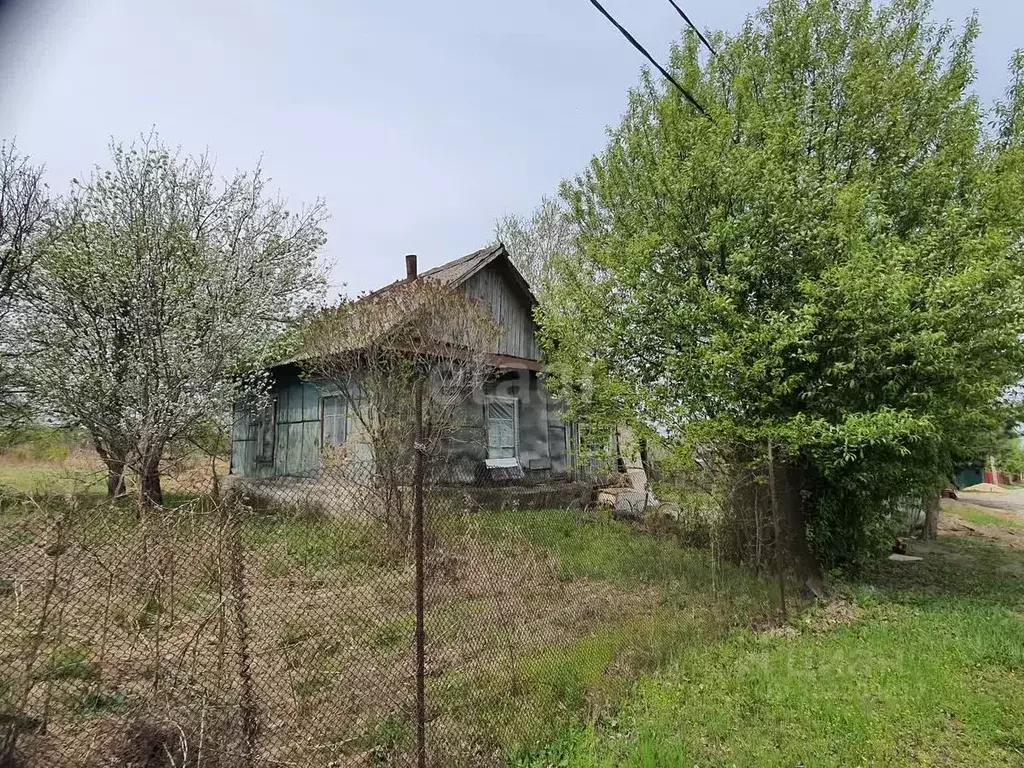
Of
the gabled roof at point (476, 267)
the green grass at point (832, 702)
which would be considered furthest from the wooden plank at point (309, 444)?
the green grass at point (832, 702)

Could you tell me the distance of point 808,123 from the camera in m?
8.76

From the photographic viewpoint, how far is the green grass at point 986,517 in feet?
58.0

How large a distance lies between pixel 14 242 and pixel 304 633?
37.4ft

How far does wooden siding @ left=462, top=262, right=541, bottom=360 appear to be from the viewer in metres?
13.5

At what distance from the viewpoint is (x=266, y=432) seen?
1421 cm

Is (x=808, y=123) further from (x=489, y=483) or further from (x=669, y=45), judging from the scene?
(x=489, y=483)

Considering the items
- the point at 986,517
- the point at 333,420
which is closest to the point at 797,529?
the point at 333,420

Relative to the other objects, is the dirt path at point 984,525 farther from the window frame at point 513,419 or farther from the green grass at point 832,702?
the window frame at point 513,419

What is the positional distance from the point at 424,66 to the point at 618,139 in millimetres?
6002

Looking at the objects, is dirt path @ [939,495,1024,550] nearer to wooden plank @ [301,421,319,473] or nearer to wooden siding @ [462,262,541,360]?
wooden siding @ [462,262,541,360]

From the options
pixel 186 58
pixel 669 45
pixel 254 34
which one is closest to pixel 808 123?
pixel 669 45

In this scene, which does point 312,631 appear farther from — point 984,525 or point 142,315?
point 984,525

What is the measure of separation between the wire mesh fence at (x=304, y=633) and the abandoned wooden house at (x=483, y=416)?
6.07 m

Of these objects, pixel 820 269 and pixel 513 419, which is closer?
pixel 820 269
